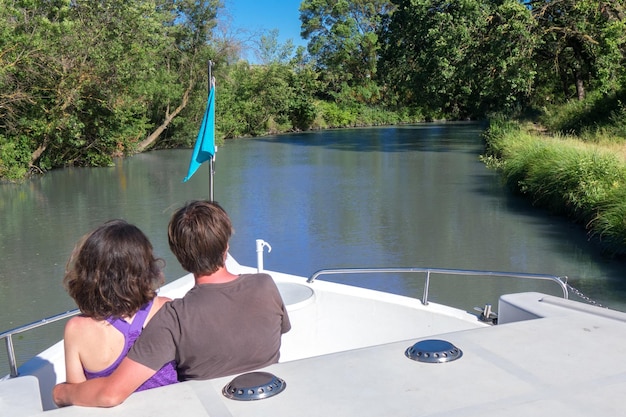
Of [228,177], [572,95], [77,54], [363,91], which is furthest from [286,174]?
[363,91]

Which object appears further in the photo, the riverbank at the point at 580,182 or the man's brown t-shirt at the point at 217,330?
the riverbank at the point at 580,182

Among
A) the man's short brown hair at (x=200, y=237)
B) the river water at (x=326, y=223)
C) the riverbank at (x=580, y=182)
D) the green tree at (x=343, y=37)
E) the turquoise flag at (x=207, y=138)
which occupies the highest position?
the green tree at (x=343, y=37)

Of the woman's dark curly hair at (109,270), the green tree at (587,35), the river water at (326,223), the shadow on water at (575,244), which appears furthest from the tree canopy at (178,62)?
the woman's dark curly hair at (109,270)

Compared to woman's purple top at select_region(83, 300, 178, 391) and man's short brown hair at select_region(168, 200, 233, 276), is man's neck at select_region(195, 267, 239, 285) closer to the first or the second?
man's short brown hair at select_region(168, 200, 233, 276)

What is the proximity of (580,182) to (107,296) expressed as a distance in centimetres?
927

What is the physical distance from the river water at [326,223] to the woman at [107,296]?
160 inches

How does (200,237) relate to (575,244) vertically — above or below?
above

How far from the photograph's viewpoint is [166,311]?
1.90 metres

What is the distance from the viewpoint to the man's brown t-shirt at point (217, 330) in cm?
186

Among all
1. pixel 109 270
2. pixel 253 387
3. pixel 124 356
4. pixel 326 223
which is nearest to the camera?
pixel 253 387

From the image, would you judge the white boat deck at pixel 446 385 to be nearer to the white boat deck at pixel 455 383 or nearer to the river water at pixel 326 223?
the white boat deck at pixel 455 383

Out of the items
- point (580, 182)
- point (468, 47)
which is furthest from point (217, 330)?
point (468, 47)

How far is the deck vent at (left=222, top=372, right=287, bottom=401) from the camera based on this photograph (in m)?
1.54

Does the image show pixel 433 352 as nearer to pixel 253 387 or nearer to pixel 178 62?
pixel 253 387
